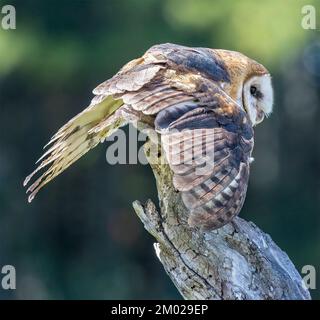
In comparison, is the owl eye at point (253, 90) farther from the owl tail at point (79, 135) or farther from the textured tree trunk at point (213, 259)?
the textured tree trunk at point (213, 259)

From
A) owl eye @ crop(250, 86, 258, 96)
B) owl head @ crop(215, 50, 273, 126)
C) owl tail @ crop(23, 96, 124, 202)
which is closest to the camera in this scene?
owl tail @ crop(23, 96, 124, 202)

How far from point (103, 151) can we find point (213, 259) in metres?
7.61

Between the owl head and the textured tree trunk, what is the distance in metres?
1.06

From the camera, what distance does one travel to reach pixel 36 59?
11977mm

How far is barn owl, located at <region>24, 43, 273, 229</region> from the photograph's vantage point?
461 centimetres

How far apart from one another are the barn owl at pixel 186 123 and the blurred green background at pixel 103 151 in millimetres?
6046

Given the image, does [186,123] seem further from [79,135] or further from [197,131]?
[79,135]

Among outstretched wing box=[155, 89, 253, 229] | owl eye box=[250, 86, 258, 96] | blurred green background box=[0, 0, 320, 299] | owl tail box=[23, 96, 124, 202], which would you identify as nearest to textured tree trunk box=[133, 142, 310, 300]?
outstretched wing box=[155, 89, 253, 229]

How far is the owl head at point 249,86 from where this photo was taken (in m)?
5.77

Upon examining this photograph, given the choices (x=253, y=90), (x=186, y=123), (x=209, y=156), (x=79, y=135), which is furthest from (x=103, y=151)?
(x=209, y=156)

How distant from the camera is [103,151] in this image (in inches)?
484

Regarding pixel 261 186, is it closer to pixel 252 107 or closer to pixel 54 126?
pixel 54 126

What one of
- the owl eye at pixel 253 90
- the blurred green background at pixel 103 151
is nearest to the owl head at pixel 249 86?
the owl eye at pixel 253 90

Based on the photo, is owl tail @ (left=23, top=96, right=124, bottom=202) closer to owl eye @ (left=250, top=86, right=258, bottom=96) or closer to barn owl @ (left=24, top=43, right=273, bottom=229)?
barn owl @ (left=24, top=43, right=273, bottom=229)
